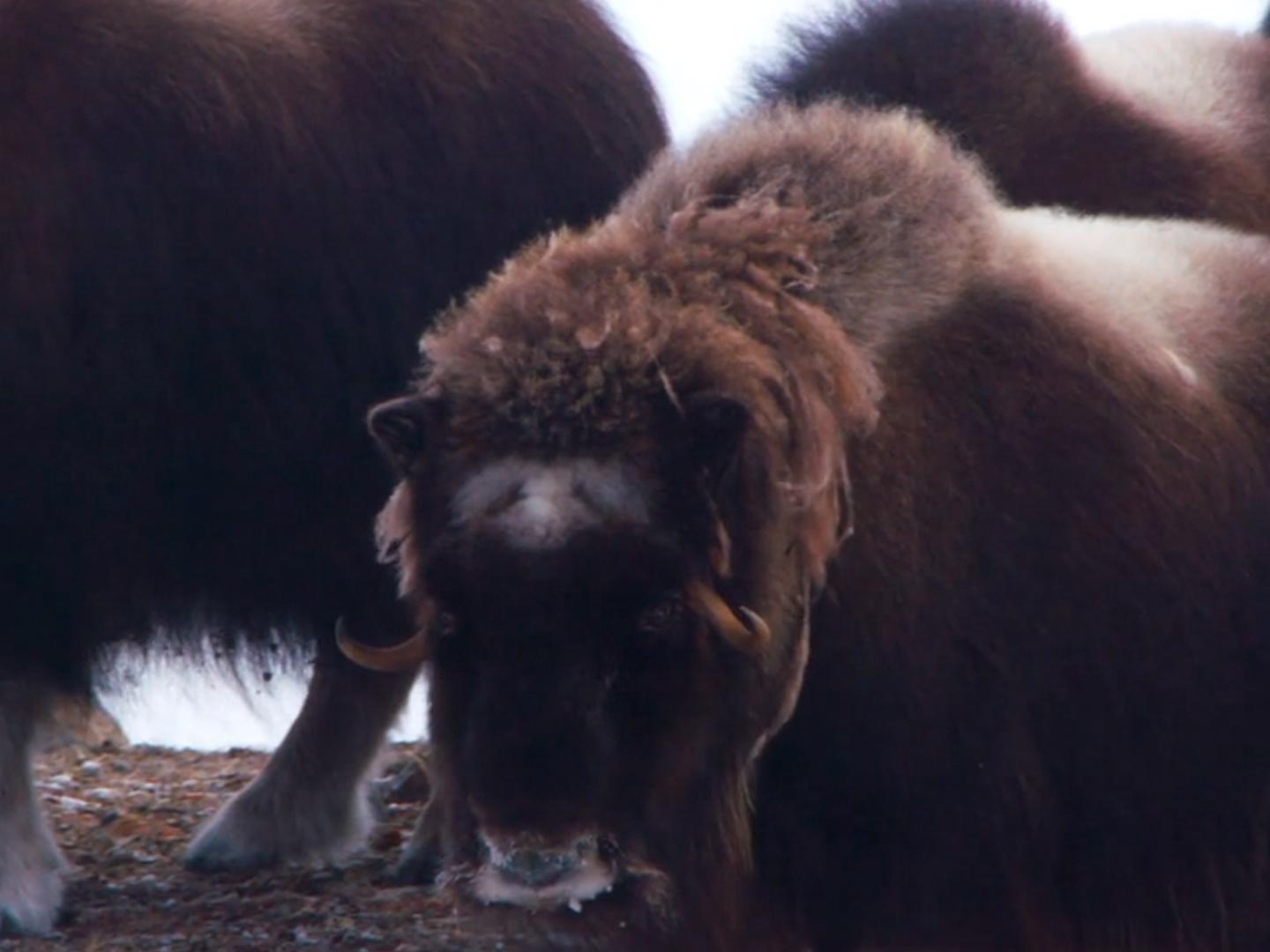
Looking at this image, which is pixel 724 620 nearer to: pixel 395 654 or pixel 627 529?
pixel 627 529

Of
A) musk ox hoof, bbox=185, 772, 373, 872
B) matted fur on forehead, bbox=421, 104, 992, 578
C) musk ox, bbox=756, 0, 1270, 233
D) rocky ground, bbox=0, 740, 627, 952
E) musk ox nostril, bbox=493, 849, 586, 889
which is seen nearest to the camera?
musk ox nostril, bbox=493, 849, 586, 889

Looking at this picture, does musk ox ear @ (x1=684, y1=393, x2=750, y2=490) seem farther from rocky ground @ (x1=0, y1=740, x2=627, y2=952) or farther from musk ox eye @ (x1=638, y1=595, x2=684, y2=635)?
rocky ground @ (x1=0, y1=740, x2=627, y2=952)

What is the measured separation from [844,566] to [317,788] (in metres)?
2.00

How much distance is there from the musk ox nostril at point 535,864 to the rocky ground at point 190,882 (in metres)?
0.28

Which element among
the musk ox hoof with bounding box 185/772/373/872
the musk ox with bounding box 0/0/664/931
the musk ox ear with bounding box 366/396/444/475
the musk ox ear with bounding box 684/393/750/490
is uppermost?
the musk ox ear with bounding box 684/393/750/490

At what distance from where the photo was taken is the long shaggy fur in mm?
4223

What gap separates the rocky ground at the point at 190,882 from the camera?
4.21 m

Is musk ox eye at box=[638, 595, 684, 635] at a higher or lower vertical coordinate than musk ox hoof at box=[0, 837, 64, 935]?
higher

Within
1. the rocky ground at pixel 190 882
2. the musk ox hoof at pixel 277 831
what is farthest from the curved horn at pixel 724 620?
the musk ox hoof at pixel 277 831

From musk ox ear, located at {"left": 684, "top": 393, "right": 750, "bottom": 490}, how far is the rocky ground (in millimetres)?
605

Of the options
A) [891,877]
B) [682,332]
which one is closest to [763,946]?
[891,877]

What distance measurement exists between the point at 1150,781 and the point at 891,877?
1.13 feet

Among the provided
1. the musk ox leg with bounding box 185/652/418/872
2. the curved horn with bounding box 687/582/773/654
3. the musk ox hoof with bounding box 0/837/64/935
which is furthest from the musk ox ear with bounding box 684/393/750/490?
the musk ox leg with bounding box 185/652/418/872

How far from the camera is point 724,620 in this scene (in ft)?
9.48
